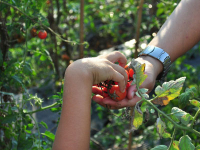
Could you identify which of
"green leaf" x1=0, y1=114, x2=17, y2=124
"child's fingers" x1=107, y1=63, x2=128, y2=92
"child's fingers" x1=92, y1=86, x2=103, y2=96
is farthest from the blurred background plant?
"child's fingers" x1=107, y1=63, x2=128, y2=92

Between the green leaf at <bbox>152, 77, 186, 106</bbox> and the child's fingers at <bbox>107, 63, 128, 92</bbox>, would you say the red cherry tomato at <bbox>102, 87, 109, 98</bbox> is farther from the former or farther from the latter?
the green leaf at <bbox>152, 77, 186, 106</bbox>

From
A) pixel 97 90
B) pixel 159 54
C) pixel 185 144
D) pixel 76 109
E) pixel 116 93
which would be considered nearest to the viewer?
pixel 185 144

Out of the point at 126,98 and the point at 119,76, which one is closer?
the point at 119,76

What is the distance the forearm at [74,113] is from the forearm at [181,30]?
619 mm

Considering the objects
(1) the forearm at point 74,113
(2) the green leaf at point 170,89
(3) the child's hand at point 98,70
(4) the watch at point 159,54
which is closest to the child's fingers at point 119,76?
(3) the child's hand at point 98,70

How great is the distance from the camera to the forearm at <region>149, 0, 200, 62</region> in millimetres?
1393

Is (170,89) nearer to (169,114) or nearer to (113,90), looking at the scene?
(169,114)

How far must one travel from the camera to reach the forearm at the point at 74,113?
3.17 ft

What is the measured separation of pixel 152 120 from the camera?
2459mm

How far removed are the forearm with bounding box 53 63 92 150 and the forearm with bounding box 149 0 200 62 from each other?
619mm

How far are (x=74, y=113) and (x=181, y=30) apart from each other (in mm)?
775

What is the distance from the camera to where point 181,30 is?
1.41 meters

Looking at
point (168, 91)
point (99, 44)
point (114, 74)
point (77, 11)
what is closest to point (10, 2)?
point (114, 74)

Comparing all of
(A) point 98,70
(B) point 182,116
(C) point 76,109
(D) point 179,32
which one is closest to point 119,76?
(A) point 98,70
